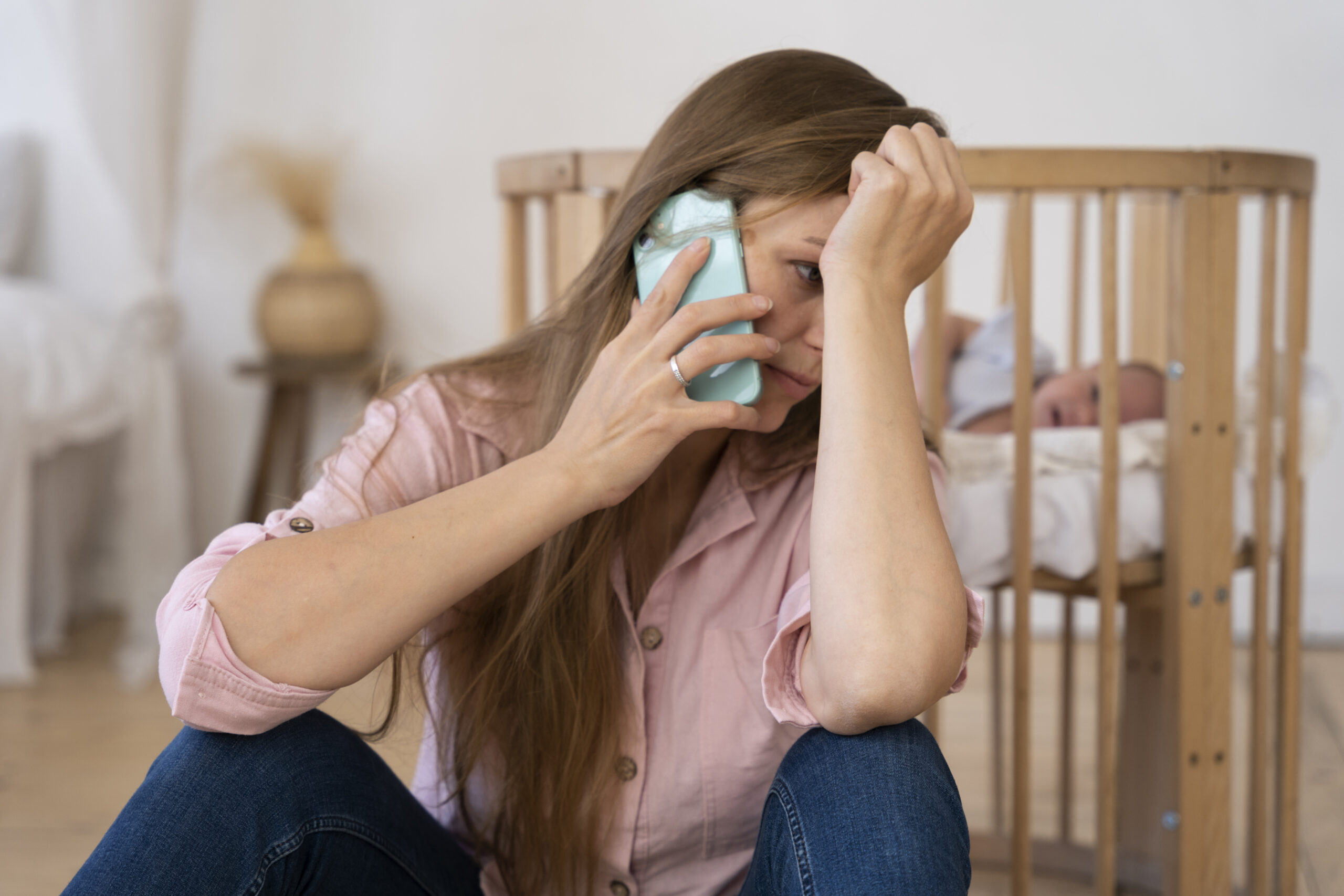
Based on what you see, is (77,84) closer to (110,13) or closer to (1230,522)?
(110,13)

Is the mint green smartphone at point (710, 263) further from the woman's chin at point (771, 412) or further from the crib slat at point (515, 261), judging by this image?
the crib slat at point (515, 261)

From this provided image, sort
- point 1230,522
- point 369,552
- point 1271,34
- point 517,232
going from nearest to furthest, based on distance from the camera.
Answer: point 369,552 < point 1230,522 < point 517,232 < point 1271,34

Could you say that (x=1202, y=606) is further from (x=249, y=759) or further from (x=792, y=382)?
(x=249, y=759)

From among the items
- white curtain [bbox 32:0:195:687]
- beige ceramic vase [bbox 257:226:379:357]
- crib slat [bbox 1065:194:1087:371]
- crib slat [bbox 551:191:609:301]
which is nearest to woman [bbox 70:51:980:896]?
crib slat [bbox 551:191:609:301]

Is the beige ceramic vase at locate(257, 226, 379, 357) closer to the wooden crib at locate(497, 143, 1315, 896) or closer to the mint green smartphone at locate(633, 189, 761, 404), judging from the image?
the wooden crib at locate(497, 143, 1315, 896)

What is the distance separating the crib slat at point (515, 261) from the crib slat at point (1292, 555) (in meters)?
0.87

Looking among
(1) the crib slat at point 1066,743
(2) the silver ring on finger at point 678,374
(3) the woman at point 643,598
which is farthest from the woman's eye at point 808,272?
(1) the crib slat at point 1066,743

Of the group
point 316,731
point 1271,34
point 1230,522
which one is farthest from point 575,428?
point 1271,34

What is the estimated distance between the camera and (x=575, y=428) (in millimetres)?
841

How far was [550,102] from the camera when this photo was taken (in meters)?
2.77

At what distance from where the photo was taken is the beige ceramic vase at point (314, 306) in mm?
2590

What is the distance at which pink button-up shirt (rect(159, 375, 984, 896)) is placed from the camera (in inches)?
36.5

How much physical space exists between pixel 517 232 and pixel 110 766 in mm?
1220

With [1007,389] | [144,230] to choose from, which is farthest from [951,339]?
[144,230]
